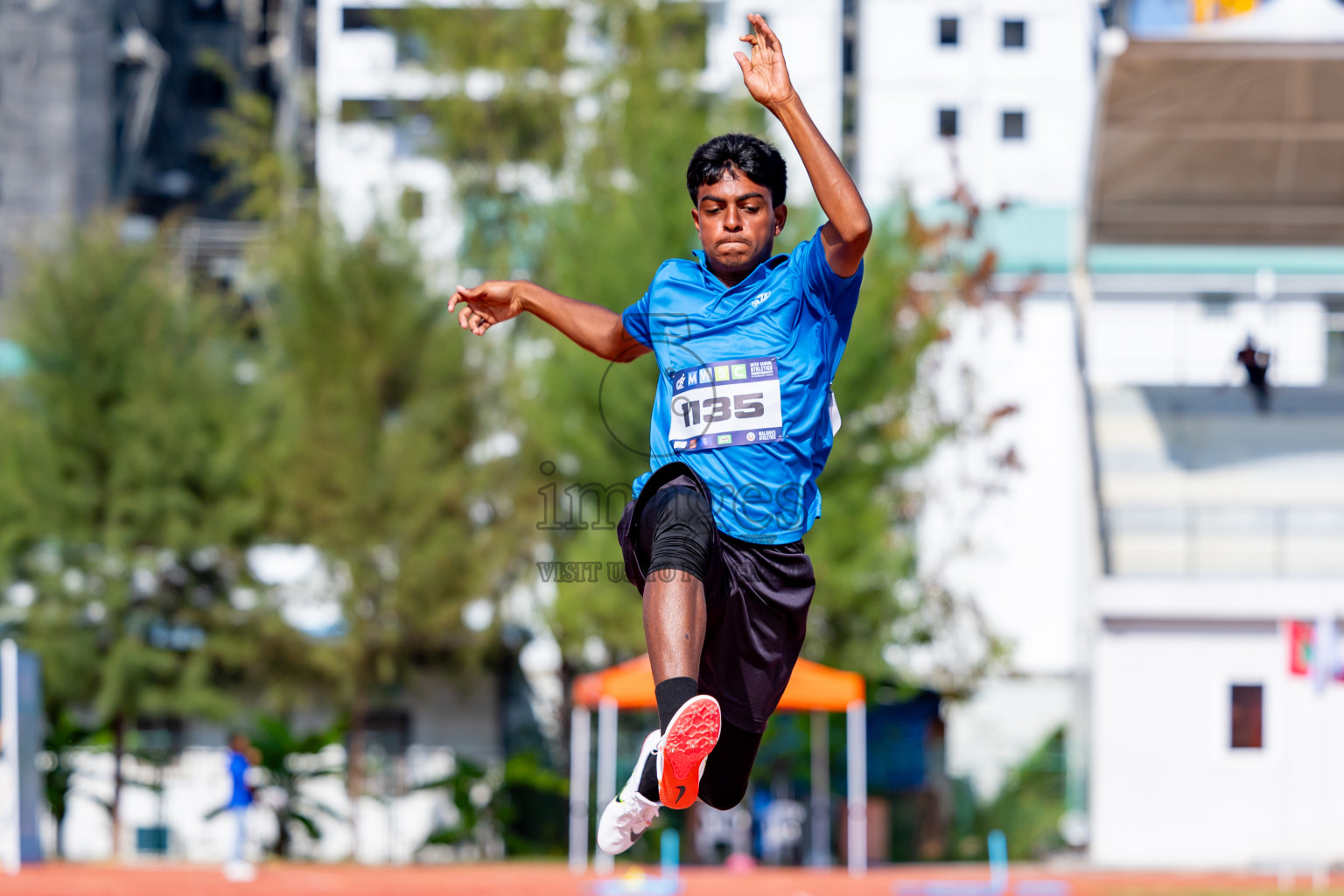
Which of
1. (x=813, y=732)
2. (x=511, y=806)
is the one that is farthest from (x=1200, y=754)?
(x=511, y=806)

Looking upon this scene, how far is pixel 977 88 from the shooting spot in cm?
5041

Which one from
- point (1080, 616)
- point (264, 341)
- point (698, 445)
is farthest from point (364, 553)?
point (698, 445)

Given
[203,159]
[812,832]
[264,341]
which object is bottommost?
[812,832]

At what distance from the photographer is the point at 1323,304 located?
29969 mm

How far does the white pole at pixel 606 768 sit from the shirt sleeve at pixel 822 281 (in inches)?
666

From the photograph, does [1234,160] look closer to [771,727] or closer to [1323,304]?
[1323,304]

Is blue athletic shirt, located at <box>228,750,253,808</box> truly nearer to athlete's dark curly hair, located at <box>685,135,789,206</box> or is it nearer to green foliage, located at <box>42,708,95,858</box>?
green foliage, located at <box>42,708,95,858</box>

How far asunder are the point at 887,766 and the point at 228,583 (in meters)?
11.0

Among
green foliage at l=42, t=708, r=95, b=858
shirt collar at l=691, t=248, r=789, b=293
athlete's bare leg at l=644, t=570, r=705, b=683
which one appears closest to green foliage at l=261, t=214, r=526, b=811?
green foliage at l=42, t=708, r=95, b=858

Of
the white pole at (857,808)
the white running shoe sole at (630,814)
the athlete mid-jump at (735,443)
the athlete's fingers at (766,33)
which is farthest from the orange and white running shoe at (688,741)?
the white pole at (857,808)

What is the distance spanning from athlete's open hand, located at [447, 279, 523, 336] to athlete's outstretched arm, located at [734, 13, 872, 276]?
2.95 ft

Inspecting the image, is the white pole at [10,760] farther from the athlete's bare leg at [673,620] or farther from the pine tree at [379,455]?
the athlete's bare leg at [673,620]

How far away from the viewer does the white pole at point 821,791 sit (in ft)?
80.9

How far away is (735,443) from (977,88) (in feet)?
158
